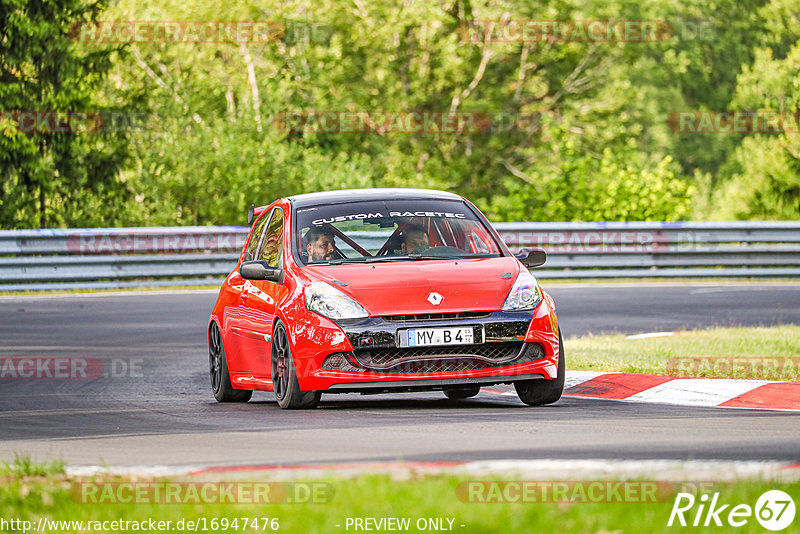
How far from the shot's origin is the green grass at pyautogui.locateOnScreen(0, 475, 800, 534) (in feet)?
16.4

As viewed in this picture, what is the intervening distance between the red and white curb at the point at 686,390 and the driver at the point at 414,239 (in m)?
1.51

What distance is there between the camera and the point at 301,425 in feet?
28.9

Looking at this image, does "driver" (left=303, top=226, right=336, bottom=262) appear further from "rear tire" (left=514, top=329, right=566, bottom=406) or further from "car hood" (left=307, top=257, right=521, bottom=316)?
"rear tire" (left=514, top=329, right=566, bottom=406)

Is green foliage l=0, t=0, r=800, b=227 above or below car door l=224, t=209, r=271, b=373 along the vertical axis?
below

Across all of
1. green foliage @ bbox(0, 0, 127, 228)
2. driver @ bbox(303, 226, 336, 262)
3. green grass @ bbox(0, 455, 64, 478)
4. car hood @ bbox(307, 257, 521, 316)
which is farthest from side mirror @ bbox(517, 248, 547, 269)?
green foliage @ bbox(0, 0, 127, 228)

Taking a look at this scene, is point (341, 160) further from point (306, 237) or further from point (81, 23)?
point (306, 237)

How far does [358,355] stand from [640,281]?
56.3 feet

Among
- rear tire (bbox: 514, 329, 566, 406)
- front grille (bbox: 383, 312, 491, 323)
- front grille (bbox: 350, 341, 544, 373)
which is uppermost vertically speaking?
front grille (bbox: 383, 312, 491, 323)

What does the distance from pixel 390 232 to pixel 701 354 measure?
3592 mm

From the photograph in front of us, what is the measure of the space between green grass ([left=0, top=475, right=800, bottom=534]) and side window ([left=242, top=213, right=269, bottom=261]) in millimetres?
5813

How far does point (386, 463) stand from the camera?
6719 millimetres

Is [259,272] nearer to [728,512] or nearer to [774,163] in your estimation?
[728,512]

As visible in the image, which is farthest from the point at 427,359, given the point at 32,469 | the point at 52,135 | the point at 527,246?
the point at 52,135

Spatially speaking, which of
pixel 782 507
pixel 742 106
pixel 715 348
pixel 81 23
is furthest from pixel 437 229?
pixel 742 106
